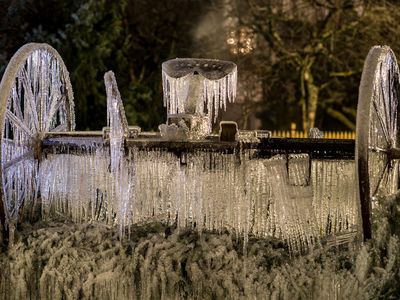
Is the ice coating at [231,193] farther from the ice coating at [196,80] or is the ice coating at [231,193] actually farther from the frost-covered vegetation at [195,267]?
the ice coating at [196,80]

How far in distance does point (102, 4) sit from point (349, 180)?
33.5ft

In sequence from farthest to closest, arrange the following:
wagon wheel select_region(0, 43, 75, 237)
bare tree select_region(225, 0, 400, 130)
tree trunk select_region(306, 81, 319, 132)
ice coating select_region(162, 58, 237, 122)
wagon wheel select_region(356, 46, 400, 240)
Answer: tree trunk select_region(306, 81, 319, 132), bare tree select_region(225, 0, 400, 130), ice coating select_region(162, 58, 237, 122), wagon wheel select_region(0, 43, 75, 237), wagon wheel select_region(356, 46, 400, 240)

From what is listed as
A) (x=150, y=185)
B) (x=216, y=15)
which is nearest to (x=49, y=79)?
(x=150, y=185)

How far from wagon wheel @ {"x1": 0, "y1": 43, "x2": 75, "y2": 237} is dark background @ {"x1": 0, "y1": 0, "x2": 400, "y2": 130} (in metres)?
6.38

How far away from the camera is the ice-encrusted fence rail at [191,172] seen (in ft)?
23.4

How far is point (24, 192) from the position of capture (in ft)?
26.6

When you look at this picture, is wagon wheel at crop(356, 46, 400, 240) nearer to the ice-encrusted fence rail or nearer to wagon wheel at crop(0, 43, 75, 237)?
the ice-encrusted fence rail

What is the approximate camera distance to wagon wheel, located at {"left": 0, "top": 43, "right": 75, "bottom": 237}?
7.43 metres

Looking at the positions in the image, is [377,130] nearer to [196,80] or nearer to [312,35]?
[196,80]

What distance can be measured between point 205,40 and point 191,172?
1222 centimetres

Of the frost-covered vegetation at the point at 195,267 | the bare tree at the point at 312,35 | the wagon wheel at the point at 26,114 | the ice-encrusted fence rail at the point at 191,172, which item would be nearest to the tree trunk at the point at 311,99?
the bare tree at the point at 312,35

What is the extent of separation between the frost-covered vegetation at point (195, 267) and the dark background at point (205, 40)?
9341 mm

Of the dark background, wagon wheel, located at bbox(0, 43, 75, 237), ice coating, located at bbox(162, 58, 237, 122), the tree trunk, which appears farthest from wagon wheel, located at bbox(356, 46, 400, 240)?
the tree trunk

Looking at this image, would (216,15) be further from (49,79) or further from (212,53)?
(49,79)
